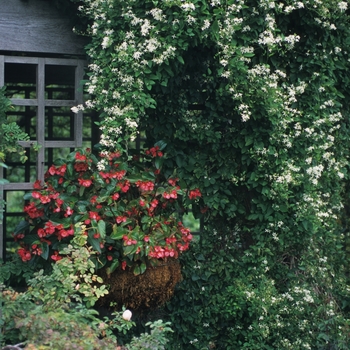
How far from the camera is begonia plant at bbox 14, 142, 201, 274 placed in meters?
4.48

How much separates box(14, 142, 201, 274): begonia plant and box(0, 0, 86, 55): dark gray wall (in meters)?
0.79

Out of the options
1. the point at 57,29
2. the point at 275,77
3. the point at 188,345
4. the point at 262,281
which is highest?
the point at 57,29

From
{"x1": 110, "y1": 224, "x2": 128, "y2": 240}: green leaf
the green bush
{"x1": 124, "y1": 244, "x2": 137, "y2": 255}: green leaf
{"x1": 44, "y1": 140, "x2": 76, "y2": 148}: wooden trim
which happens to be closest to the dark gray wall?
{"x1": 44, "y1": 140, "x2": 76, "y2": 148}: wooden trim

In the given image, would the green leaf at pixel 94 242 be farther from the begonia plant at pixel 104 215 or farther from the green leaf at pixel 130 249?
the green leaf at pixel 130 249

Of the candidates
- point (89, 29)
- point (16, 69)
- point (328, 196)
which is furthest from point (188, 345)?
point (16, 69)

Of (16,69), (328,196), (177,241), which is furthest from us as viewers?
(16,69)

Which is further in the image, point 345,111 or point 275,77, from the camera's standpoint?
point 345,111

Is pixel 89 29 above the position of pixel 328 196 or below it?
above

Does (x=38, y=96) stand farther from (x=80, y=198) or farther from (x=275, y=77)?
(x=275, y=77)

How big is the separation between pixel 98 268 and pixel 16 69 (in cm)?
247

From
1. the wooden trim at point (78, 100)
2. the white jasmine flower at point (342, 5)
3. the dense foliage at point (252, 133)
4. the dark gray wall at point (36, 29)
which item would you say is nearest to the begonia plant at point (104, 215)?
→ the dense foliage at point (252, 133)

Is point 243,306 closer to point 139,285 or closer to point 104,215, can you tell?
point 139,285

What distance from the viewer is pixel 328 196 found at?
5574 millimetres

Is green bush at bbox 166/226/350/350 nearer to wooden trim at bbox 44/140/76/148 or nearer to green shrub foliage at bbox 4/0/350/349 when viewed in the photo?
green shrub foliage at bbox 4/0/350/349
